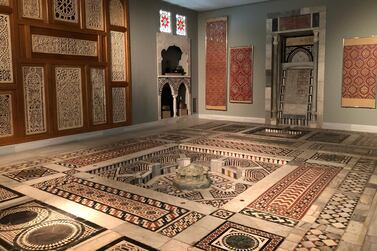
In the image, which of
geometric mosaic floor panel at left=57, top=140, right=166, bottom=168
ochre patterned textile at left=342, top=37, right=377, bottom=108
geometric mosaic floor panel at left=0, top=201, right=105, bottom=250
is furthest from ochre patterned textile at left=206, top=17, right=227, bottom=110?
geometric mosaic floor panel at left=0, top=201, right=105, bottom=250

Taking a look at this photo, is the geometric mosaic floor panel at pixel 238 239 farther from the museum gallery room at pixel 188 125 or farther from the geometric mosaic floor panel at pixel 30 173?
the geometric mosaic floor panel at pixel 30 173

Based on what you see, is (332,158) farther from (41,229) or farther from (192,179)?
(41,229)

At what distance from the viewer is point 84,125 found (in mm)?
5027

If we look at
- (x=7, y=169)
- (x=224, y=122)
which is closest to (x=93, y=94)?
(x=7, y=169)

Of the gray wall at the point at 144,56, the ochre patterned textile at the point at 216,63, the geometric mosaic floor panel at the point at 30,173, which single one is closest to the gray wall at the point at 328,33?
the ochre patterned textile at the point at 216,63

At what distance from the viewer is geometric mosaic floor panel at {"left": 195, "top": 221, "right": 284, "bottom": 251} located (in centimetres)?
174

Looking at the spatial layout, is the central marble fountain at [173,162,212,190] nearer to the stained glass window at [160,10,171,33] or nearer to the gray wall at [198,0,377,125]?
the gray wall at [198,0,377,125]

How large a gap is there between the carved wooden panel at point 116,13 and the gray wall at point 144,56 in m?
0.22

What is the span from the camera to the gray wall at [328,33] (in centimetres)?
547

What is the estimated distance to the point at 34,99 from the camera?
433 centimetres

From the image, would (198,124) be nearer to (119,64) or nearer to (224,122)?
(224,122)

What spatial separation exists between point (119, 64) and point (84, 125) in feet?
3.99

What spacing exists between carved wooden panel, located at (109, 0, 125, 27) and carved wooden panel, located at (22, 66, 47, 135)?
155cm

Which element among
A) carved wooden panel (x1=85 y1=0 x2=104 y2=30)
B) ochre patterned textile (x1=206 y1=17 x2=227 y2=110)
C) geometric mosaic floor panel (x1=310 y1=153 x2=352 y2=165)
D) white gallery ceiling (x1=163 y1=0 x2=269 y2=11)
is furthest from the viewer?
ochre patterned textile (x1=206 y1=17 x2=227 y2=110)
